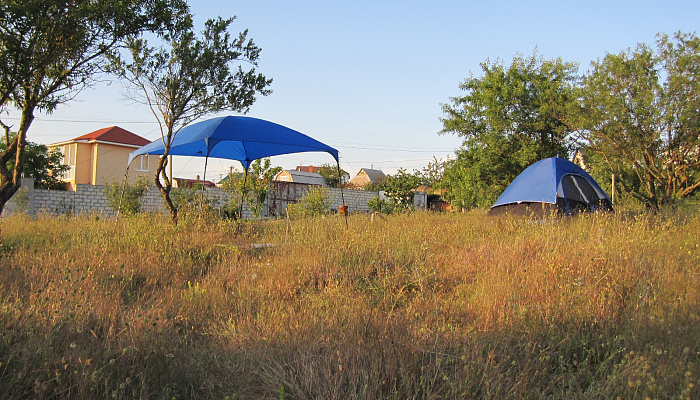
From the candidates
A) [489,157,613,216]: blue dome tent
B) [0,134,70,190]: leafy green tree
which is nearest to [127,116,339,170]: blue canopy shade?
[489,157,613,216]: blue dome tent

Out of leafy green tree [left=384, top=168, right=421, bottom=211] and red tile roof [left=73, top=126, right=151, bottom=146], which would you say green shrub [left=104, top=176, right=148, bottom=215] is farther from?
red tile roof [left=73, top=126, right=151, bottom=146]

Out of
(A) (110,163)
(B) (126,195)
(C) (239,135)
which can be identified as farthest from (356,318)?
(A) (110,163)

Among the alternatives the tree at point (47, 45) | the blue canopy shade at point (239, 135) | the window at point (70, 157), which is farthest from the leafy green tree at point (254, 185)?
the window at point (70, 157)

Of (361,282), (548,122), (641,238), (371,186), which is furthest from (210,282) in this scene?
(371,186)

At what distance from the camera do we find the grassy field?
2.43 metres

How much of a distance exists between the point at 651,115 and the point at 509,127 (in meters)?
5.40

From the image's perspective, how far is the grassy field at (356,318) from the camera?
243 cm

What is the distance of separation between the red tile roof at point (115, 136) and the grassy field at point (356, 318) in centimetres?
2276

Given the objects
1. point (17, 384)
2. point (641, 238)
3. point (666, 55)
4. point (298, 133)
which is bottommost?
point (17, 384)

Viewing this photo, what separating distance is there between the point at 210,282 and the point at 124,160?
25.9m

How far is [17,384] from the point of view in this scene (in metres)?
2.28

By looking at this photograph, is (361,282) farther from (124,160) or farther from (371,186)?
(371,186)

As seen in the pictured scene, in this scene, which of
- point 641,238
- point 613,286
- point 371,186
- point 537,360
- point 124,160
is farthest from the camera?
point 371,186

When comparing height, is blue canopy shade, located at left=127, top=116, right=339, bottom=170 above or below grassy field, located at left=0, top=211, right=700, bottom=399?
above
